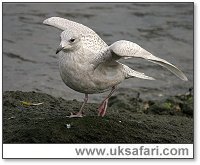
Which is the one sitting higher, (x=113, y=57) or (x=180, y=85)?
(x=113, y=57)

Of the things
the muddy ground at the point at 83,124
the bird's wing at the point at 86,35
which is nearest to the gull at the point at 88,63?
the bird's wing at the point at 86,35

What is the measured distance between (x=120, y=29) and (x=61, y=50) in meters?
6.53

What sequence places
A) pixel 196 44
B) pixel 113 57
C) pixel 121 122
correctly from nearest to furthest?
pixel 113 57 → pixel 121 122 → pixel 196 44

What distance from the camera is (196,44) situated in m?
6.86

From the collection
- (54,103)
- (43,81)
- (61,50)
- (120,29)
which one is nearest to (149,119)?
(54,103)

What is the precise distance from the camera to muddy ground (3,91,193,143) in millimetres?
5730

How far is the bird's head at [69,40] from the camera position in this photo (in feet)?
18.7

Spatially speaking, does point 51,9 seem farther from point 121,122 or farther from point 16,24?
point 121,122

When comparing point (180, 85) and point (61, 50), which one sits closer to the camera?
point (61, 50)

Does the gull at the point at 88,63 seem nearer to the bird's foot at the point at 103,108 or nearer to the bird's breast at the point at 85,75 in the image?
the bird's breast at the point at 85,75

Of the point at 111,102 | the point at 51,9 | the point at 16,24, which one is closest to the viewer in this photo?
the point at 111,102

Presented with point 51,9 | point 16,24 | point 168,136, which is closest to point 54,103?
point 168,136

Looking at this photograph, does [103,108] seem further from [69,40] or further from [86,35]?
[69,40]

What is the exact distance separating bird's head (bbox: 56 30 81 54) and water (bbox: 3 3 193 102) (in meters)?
2.79
